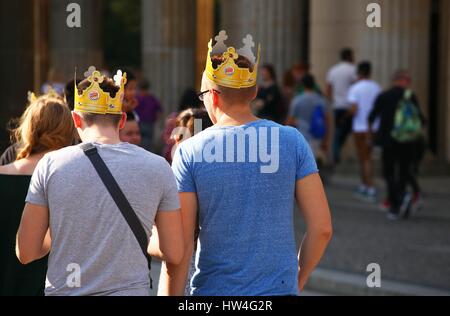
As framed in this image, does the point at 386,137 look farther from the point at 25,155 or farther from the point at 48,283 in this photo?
the point at 48,283

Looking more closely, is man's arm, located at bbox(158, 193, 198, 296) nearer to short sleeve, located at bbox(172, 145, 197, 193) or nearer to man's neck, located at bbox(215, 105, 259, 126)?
short sleeve, located at bbox(172, 145, 197, 193)

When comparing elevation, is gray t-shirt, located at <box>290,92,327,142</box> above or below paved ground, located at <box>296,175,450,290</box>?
above

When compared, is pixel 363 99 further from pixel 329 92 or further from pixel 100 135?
pixel 100 135

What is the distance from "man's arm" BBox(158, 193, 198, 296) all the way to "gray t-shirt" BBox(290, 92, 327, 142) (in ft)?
39.1

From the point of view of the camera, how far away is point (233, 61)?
4.71 metres

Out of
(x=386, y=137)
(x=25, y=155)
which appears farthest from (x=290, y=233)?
(x=386, y=137)

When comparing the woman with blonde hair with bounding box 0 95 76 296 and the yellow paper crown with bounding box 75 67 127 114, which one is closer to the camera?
the yellow paper crown with bounding box 75 67 127 114

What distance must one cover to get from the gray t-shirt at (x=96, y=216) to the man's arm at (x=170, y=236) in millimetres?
55

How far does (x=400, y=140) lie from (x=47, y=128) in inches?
362

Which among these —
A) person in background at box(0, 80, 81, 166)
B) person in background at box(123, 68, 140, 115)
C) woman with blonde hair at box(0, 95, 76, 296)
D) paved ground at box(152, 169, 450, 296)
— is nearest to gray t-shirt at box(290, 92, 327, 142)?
paved ground at box(152, 169, 450, 296)

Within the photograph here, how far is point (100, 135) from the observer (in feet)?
15.2

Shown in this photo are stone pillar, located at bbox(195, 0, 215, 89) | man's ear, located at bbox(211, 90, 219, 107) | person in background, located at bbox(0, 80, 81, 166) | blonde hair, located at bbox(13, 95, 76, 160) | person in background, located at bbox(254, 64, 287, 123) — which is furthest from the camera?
stone pillar, located at bbox(195, 0, 215, 89)

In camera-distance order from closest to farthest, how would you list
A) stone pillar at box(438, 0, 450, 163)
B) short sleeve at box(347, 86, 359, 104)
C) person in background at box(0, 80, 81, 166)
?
person in background at box(0, 80, 81, 166)
short sleeve at box(347, 86, 359, 104)
stone pillar at box(438, 0, 450, 163)

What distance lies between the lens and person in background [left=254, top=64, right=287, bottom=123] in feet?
55.7
